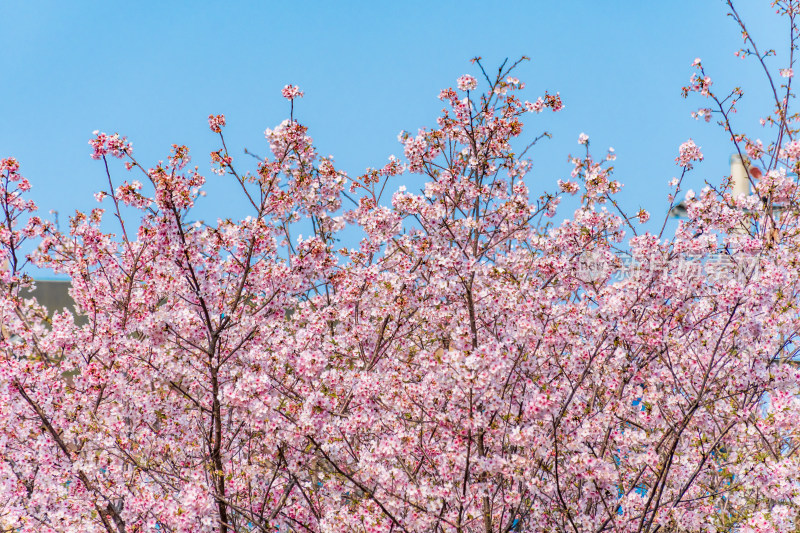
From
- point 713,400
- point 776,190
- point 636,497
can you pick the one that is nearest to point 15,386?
point 636,497

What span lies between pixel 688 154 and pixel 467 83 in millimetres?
2806

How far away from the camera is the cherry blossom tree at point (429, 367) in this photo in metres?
6.18

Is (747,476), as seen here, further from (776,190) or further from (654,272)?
(776,190)

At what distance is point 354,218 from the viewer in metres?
8.77

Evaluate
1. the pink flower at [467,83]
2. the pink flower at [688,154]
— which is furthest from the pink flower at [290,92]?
the pink flower at [688,154]

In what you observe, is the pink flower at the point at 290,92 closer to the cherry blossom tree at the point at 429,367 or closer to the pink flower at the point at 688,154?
the cherry blossom tree at the point at 429,367

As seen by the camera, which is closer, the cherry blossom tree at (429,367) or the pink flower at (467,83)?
the cherry blossom tree at (429,367)

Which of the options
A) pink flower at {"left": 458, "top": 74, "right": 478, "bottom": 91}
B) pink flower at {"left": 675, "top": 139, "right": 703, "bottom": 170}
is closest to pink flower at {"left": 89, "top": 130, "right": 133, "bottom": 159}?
pink flower at {"left": 458, "top": 74, "right": 478, "bottom": 91}

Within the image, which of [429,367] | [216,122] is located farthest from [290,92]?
[429,367]

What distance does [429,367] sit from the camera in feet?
23.0

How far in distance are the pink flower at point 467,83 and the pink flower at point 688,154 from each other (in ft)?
8.68

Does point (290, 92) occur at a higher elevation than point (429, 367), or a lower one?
higher

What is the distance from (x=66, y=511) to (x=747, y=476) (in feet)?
21.6

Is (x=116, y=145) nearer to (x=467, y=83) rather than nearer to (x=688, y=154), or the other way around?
(x=467, y=83)
